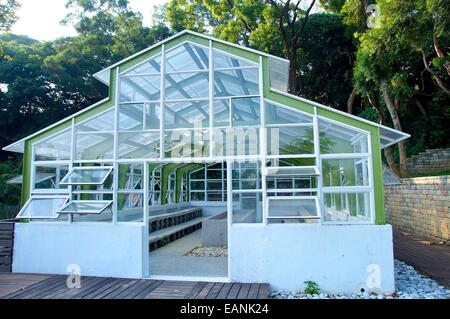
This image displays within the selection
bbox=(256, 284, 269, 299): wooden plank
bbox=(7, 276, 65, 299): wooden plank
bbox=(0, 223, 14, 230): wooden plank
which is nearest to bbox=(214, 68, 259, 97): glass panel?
bbox=(256, 284, 269, 299): wooden plank

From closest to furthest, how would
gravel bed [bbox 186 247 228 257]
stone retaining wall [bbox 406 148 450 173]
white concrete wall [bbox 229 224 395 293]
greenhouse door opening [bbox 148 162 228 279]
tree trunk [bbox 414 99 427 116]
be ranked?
white concrete wall [bbox 229 224 395 293] → greenhouse door opening [bbox 148 162 228 279] → gravel bed [bbox 186 247 228 257] → stone retaining wall [bbox 406 148 450 173] → tree trunk [bbox 414 99 427 116]

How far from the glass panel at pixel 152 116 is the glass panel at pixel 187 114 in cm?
16

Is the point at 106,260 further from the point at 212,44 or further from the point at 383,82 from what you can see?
the point at 383,82

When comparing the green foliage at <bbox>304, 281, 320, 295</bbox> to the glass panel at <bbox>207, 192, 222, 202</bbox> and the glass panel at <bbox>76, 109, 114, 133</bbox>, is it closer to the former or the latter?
the glass panel at <bbox>76, 109, 114, 133</bbox>

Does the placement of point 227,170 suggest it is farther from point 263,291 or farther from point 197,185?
point 197,185

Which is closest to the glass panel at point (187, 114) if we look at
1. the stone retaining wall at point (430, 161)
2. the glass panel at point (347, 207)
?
the glass panel at point (347, 207)

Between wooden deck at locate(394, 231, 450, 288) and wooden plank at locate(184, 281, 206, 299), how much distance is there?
161 inches

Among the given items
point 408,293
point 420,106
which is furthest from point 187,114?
point 420,106

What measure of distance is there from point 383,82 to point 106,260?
478 inches

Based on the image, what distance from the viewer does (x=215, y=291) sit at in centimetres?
512

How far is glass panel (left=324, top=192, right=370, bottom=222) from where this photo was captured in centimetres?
551

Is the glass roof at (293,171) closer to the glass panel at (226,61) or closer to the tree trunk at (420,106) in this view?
the glass panel at (226,61)

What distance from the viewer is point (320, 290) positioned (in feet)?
17.5

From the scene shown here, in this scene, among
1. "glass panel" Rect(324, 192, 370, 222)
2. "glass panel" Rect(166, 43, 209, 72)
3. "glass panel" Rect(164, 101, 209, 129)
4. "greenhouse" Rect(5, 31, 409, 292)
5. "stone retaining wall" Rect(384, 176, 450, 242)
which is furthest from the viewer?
"stone retaining wall" Rect(384, 176, 450, 242)
